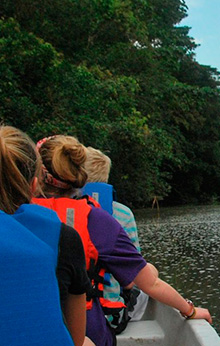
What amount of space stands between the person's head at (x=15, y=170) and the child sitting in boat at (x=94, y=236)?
1.89 ft

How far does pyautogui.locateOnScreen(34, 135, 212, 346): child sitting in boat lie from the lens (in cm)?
200

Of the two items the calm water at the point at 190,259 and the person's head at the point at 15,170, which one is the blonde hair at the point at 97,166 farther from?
the calm water at the point at 190,259

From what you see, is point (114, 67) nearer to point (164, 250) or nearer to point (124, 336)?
point (164, 250)

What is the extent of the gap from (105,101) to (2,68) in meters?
3.84

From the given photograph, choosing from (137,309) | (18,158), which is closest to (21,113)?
(137,309)

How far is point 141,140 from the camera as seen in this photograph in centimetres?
1788

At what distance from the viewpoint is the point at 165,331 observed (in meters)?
3.00

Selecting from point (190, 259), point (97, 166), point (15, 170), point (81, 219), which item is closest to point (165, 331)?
point (97, 166)

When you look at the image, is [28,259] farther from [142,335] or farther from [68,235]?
[142,335]

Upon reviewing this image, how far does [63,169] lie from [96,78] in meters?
13.8

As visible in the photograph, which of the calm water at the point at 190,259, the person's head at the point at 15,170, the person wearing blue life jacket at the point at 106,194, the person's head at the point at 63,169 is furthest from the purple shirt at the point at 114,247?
the calm water at the point at 190,259

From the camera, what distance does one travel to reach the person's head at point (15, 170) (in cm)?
134

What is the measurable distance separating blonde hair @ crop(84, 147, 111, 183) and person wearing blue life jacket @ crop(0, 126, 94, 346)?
1.31 m

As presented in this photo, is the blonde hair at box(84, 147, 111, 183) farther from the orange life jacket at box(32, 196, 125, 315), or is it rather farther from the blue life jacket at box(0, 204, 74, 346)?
the blue life jacket at box(0, 204, 74, 346)
